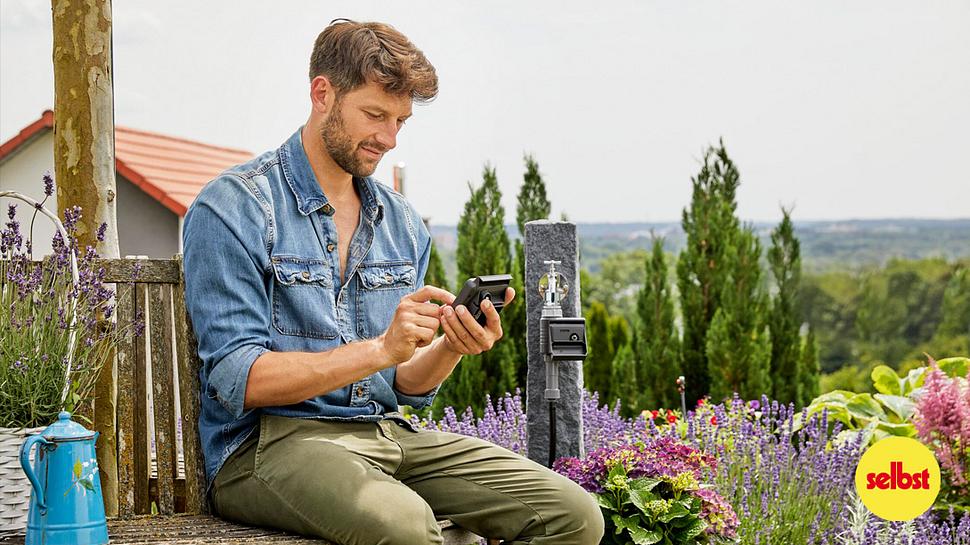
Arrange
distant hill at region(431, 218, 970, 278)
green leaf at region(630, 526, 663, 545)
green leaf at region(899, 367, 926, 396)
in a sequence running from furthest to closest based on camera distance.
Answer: distant hill at region(431, 218, 970, 278), green leaf at region(899, 367, 926, 396), green leaf at region(630, 526, 663, 545)

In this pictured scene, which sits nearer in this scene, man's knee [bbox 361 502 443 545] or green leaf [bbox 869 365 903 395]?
man's knee [bbox 361 502 443 545]

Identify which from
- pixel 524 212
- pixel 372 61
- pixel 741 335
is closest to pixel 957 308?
pixel 741 335

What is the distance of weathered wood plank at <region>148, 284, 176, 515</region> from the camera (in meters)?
2.38

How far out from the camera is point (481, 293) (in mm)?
2195

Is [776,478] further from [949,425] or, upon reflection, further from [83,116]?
[83,116]

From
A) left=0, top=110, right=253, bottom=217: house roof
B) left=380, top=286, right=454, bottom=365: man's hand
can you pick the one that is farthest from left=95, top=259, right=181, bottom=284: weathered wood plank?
left=0, top=110, right=253, bottom=217: house roof

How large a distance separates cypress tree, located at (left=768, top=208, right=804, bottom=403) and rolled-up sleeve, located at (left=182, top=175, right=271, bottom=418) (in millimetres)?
3812

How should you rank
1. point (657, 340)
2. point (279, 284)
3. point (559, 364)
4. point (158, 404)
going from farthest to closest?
point (657, 340) < point (559, 364) < point (158, 404) < point (279, 284)

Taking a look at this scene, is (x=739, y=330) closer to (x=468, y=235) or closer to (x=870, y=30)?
(x=468, y=235)

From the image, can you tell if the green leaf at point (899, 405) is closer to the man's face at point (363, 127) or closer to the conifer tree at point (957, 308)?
the man's face at point (363, 127)

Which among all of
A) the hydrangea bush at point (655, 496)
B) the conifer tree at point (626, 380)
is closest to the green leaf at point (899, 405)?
the conifer tree at point (626, 380)

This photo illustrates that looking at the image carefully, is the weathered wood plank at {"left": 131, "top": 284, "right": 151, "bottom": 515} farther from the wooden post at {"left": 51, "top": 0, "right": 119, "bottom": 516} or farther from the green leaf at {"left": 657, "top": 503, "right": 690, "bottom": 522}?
the green leaf at {"left": 657, "top": 503, "right": 690, "bottom": 522}

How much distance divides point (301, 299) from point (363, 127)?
0.40 m

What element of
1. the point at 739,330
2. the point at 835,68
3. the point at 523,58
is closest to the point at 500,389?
the point at 739,330
